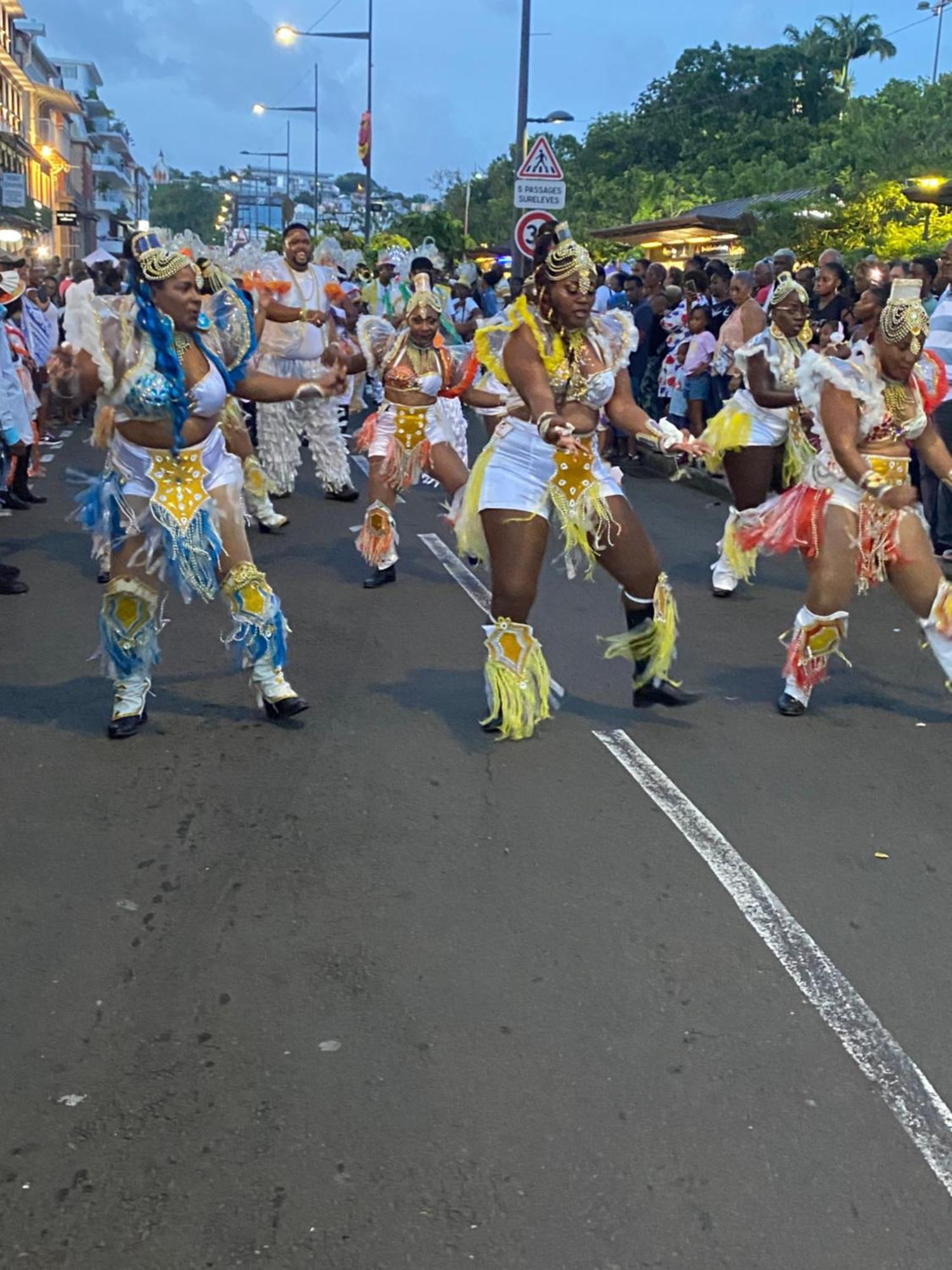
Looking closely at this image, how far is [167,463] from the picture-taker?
19.6 ft

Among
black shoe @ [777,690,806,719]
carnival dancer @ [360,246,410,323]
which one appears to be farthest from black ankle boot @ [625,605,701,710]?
carnival dancer @ [360,246,410,323]

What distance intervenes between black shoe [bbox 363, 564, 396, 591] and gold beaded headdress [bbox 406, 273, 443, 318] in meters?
1.67

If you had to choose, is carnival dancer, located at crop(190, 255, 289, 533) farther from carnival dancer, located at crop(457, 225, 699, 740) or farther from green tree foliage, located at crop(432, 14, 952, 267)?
green tree foliage, located at crop(432, 14, 952, 267)

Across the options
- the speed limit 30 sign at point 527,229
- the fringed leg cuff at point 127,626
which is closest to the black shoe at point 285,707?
the fringed leg cuff at point 127,626

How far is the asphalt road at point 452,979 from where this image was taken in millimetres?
3027

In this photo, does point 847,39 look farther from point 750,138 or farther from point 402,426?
point 402,426

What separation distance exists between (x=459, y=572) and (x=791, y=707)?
3836 millimetres

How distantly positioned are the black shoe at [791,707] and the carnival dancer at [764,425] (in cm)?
229

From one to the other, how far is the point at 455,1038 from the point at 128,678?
9.97 ft

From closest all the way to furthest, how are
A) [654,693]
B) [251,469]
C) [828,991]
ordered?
1. [828,991]
2. [654,693]
3. [251,469]

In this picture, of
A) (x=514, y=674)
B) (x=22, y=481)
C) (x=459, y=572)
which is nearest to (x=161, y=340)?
(x=514, y=674)

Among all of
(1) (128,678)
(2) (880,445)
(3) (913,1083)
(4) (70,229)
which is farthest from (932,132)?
(4) (70,229)

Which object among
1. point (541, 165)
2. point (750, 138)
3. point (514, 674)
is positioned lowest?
point (514, 674)

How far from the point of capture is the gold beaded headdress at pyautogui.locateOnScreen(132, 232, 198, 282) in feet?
18.6
